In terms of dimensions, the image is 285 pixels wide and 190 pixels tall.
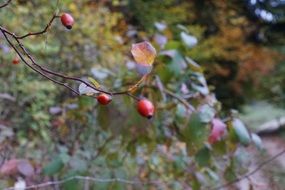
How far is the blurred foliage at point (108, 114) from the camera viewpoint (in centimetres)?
168

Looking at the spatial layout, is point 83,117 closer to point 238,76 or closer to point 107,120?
point 107,120

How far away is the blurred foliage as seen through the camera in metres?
1.68

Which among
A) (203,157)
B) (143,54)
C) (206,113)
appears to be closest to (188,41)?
(206,113)

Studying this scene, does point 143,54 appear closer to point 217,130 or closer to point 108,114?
point 217,130

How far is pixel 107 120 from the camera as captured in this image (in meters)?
1.72

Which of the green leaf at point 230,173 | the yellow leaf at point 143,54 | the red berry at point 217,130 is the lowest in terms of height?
the yellow leaf at point 143,54

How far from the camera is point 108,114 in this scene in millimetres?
1719

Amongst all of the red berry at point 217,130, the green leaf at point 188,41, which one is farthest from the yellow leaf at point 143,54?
the green leaf at point 188,41

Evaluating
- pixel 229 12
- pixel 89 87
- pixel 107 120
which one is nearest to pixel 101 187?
pixel 107 120

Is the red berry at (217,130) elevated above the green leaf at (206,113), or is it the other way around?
the green leaf at (206,113)

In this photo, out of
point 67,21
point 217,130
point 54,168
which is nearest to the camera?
point 67,21

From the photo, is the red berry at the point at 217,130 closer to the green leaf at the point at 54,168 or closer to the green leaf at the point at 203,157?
the green leaf at the point at 203,157

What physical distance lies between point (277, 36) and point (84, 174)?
22.0ft

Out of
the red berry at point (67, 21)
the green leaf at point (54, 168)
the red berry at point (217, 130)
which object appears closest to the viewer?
the red berry at point (67, 21)
